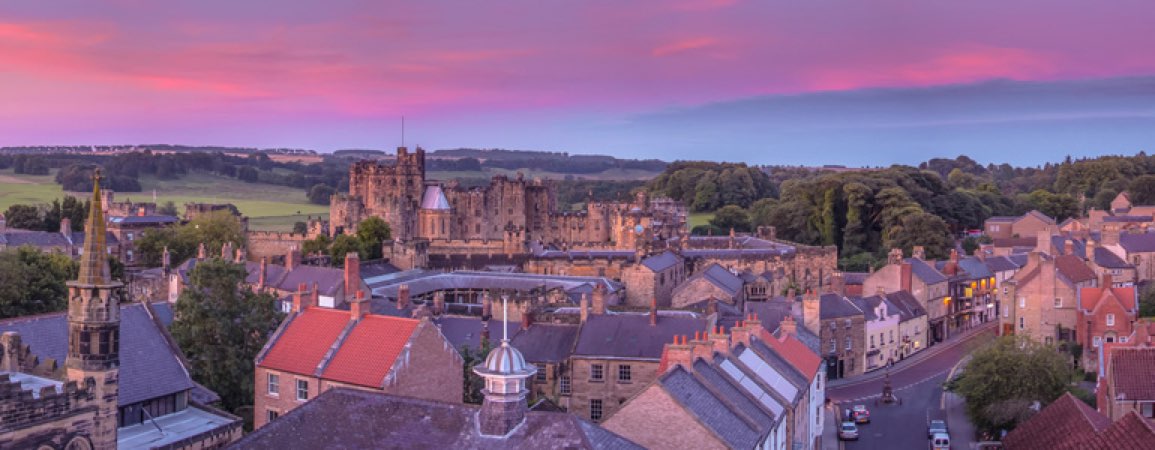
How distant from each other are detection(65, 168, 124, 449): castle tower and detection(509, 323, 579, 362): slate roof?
22426 millimetres

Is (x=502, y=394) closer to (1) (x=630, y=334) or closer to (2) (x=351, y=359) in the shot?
(2) (x=351, y=359)

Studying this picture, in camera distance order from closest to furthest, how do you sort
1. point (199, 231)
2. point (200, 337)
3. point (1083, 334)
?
point (200, 337), point (1083, 334), point (199, 231)

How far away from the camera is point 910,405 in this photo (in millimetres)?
52781

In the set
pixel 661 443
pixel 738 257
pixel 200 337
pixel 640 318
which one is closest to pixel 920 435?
pixel 640 318

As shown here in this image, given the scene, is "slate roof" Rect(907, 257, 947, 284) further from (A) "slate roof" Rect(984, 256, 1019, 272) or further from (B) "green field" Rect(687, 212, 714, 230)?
(B) "green field" Rect(687, 212, 714, 230)

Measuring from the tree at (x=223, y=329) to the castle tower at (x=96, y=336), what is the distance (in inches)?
635

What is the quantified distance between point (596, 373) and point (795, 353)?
8.29 m

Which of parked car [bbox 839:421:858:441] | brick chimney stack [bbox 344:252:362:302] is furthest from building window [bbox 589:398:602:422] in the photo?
brick chimney stack [bbox 344:252:362:302]

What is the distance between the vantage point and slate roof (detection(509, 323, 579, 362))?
4319cm

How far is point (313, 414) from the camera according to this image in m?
23.2

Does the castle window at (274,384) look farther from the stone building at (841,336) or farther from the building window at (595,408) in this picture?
the stone building at (841,336)

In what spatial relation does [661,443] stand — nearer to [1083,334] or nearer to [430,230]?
[1083,334]

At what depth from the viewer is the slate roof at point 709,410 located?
25250 mm

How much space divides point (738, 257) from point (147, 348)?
60.7 metres
